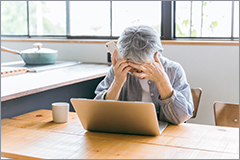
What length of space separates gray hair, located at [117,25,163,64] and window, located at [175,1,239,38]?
5.69 ft

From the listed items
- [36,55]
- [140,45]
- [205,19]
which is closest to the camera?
[140,45]

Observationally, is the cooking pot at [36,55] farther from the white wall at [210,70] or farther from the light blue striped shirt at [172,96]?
the light blue striped shirt at [172,96]

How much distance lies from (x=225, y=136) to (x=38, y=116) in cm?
101

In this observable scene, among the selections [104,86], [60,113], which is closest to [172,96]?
[104,86]

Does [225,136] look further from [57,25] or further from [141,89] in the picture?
[57,25]

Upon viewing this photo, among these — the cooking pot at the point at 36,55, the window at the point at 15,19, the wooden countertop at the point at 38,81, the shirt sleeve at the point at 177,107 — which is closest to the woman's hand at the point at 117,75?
the shirt sleeve at the point at 177,107

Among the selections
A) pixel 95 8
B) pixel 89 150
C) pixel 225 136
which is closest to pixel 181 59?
pixel 95 8

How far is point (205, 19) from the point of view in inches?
132

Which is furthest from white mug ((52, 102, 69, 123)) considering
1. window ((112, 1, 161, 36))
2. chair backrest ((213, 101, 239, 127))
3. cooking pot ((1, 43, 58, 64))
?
window ((112, 1, 161, 36))

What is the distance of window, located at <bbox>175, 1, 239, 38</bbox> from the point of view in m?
3.28

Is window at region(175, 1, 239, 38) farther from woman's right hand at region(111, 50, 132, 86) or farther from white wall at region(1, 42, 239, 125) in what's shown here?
woman's right hand at region(111, 50, 132, 86)

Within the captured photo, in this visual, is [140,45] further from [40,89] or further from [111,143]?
[40,89]

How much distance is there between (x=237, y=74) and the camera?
311 cm

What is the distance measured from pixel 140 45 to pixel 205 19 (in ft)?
5.96
